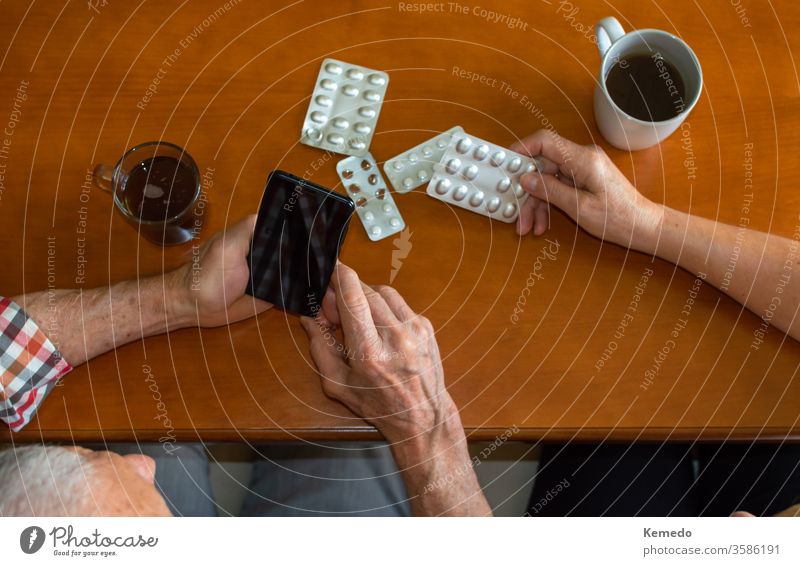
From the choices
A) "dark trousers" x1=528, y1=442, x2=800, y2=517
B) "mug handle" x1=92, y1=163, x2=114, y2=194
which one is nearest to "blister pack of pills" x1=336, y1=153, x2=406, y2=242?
"mug handle" x1=92, y1=163, x2=114, y2=194

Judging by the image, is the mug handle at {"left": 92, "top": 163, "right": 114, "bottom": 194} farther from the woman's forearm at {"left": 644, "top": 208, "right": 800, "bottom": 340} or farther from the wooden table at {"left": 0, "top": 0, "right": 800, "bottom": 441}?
the woman's forearm at {"left": 644, "top": 208, "right": 800, "bottom": 340}

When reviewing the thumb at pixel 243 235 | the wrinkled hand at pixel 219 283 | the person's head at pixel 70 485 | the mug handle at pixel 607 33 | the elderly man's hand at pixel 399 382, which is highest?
the mug handle at pixel 607 33

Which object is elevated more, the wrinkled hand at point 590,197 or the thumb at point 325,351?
the wrinkled hand at point 590,197

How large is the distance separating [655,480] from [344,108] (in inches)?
25.6

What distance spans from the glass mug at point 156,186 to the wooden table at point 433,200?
0.15 feet

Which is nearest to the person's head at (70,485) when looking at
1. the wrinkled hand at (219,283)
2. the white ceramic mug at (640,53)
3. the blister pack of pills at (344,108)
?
the wrinkled hand at (219,283)

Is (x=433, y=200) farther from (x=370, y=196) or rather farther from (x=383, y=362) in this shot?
(x=383, y=362)

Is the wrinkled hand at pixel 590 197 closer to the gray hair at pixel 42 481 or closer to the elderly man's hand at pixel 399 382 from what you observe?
the elderly man's hand at pixel 399 382

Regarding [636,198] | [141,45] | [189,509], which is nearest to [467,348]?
[636,198]

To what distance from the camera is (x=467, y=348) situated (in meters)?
0.84

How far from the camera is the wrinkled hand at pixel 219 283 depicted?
805mm

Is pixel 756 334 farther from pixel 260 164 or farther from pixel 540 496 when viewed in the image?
pixel 260 164

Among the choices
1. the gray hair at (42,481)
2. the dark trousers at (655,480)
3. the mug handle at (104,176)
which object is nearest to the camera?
the gray hair at (42,481)

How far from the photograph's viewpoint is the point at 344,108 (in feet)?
2.93
